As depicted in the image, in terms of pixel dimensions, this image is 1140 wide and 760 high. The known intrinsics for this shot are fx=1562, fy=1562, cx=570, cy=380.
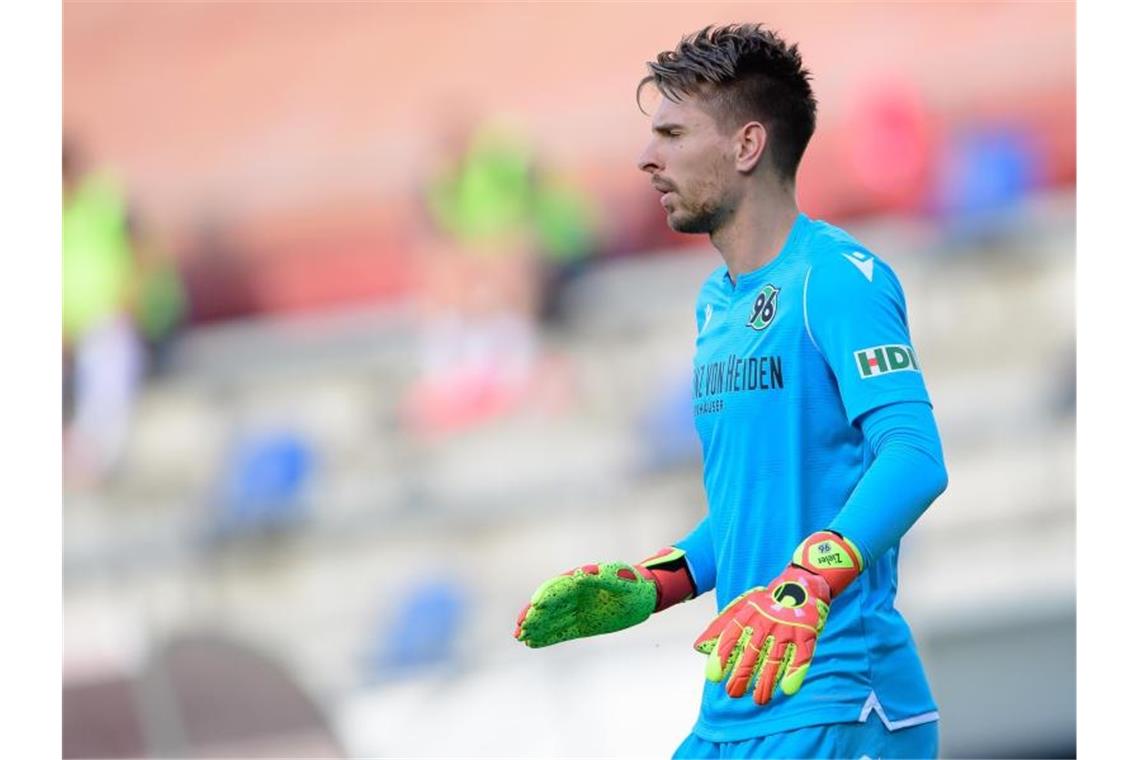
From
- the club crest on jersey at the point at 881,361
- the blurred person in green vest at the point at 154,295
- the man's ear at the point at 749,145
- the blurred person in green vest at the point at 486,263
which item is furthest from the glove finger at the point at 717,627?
the blurred person in green vest at the point at 154,295

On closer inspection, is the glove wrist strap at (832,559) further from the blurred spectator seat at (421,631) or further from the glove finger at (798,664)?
the blurred spectator seat at (421,631)

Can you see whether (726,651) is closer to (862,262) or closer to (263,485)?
(862,262)

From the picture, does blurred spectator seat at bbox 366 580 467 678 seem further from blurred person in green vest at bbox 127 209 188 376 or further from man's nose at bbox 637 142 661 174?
man's nose at bbox 637 142 661 174

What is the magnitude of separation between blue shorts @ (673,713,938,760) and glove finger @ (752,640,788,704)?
196 millimetres

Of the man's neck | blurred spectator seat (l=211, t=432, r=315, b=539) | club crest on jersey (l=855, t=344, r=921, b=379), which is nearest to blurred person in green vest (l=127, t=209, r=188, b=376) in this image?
blurred spectator seat (l=211, t=432, r=315, b=539)

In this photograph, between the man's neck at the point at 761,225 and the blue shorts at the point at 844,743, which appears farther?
the man's neck at the point at 761,225

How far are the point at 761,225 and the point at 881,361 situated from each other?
0.38 meters

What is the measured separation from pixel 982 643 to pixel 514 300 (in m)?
1.98

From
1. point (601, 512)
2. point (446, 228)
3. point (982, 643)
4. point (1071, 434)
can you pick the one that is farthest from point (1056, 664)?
point (446, 228)

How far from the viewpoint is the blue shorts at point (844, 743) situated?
7.27 feet

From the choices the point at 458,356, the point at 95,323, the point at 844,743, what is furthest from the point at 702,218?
the point at 95,323

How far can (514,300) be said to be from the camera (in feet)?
18.1

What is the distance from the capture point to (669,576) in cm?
264

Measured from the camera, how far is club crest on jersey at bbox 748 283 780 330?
238cm
